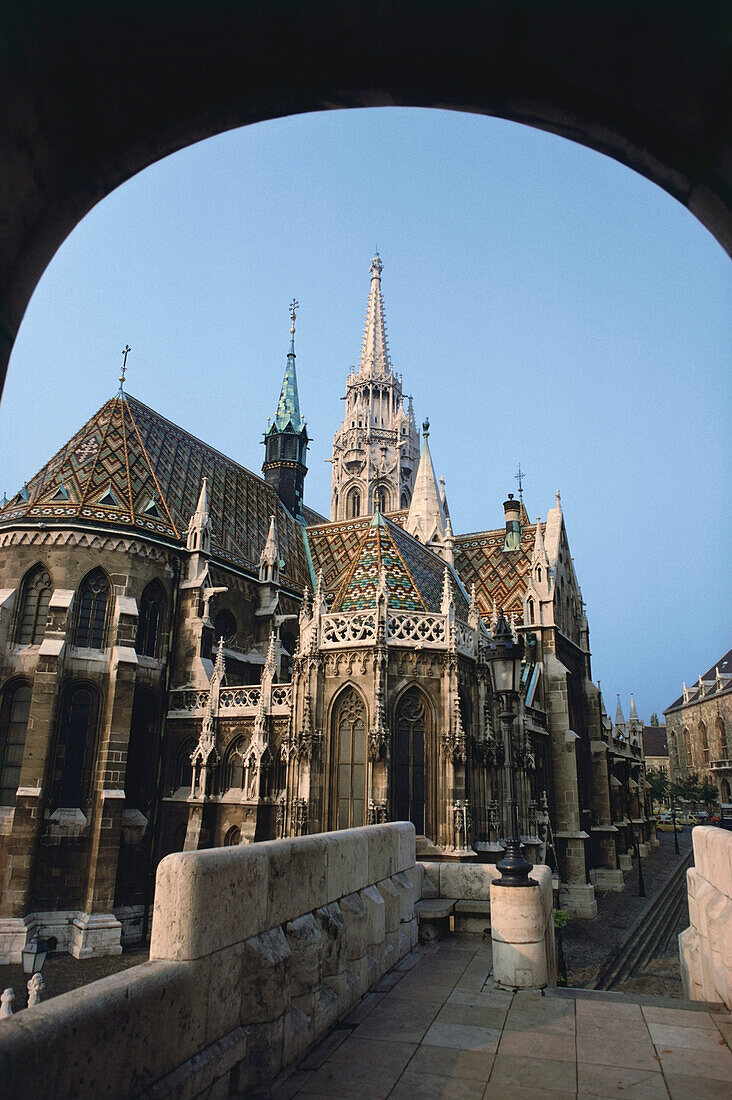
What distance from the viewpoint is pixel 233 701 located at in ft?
75.6

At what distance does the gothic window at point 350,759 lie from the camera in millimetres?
19016

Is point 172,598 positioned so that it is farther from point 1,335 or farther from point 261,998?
point 1,335

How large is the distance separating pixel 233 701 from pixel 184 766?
305 centimetres

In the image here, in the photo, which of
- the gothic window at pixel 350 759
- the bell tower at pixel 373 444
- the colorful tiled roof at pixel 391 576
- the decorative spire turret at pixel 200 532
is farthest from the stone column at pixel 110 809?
the bell tower at pixel 373 444

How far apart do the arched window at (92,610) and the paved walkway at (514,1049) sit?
740 inches

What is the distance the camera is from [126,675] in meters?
22.7

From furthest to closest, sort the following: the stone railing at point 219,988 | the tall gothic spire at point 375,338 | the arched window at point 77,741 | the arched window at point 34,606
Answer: the tall gothic spire at point 375,338, the arched window at point 34,606, the arched window at point 77,741, the stone railing at point 219,988

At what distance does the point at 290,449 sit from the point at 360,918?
34826mm

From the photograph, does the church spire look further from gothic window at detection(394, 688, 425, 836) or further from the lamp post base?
the lamp post base

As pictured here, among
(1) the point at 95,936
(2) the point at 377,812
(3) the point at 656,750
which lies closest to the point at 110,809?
(1) the point at 95,936

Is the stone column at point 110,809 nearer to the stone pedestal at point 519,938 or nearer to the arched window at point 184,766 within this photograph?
the arched window at point 184,766

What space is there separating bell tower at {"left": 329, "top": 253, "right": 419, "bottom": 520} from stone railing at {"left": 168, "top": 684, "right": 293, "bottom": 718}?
35.0m

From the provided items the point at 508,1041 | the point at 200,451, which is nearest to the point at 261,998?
the point at 508,1041

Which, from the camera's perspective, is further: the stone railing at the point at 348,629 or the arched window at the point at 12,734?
the arched window at the point at 12,734
